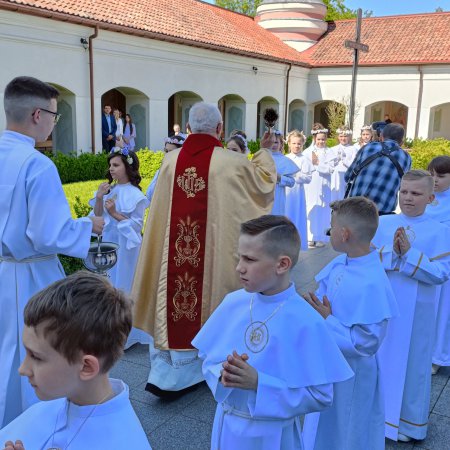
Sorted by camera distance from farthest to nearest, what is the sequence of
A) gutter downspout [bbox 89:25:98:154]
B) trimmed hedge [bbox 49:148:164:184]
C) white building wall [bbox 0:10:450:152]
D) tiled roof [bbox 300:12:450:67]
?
tiled roof [bbox 300:12:450:67], gutter downspout [bbox 89:25:98:154], white building wall [bbox 0:10:450:152], trimmed hedge [bbox 49:148:164:184]

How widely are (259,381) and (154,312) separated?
2.37 meters

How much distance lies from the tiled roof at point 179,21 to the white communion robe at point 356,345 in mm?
13005

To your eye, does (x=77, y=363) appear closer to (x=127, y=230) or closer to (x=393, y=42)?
(x=127, y=230)

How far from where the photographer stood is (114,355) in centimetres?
167

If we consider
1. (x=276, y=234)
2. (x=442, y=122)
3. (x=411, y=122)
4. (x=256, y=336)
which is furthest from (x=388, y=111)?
(x=256, y=336)

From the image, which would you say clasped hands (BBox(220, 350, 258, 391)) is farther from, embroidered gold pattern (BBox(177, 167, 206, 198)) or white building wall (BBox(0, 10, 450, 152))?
white building wall (BBox(0, 10, 450, 152))

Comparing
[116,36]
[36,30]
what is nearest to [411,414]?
[36,30]

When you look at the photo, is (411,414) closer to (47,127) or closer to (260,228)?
(260,228)

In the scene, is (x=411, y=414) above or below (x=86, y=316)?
below

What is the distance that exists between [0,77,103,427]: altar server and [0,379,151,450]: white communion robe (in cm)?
150

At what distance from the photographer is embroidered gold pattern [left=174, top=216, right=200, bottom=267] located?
4.18 metres

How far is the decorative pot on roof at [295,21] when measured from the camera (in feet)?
99.3

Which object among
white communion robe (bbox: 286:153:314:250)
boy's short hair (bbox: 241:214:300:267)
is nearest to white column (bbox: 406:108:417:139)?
white communion robe (bbox: 286:153:314:250)

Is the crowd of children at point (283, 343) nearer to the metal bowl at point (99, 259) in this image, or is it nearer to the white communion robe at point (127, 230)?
the metal bowl at point (99, 259)
